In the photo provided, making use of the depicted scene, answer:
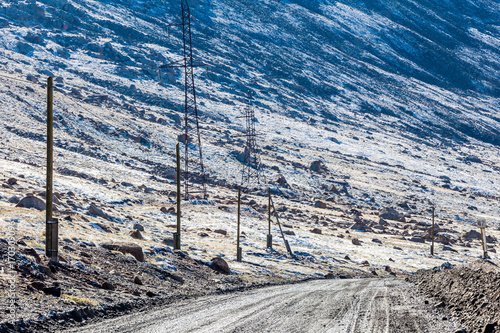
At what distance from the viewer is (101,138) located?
216 ft

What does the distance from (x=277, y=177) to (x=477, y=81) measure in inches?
5560

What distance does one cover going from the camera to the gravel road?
9781 mm

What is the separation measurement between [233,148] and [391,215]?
2765 centimetres

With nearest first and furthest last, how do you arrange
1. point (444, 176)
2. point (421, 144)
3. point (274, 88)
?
point (444, 176), point (421, 144), point (274, 88)

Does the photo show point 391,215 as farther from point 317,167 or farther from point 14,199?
point 14,199

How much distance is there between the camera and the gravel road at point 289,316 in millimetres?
9781

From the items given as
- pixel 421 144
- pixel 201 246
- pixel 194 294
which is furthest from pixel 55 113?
pixel 421 144

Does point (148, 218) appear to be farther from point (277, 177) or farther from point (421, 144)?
point (421, 144)

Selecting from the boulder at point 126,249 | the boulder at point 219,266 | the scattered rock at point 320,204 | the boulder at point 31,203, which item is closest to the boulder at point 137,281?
the boulder at point 126,249

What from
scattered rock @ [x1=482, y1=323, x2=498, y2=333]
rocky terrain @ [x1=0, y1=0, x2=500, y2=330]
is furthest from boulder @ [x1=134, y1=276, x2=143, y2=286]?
scattered rock @ [x1=482, y1=323, x2=498, y2=333]

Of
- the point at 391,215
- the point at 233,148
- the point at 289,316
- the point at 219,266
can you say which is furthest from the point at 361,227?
the point at 289,316

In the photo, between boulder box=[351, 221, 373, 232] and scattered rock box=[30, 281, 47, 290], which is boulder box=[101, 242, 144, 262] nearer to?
scattered rock box=[30, 281, 47, 290]

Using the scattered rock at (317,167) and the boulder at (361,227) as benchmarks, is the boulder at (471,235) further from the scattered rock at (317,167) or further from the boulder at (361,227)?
the scattered rock at (317,167)

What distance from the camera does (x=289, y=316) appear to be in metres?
11.3
